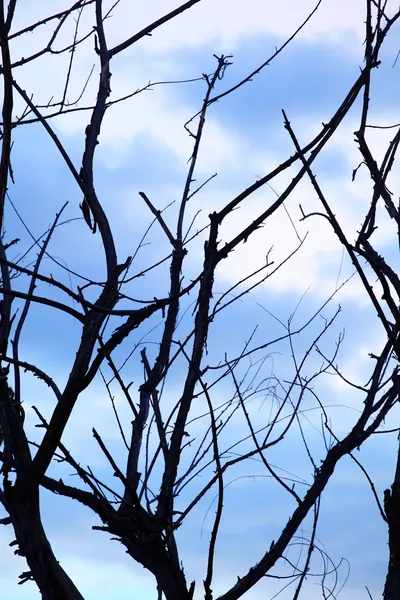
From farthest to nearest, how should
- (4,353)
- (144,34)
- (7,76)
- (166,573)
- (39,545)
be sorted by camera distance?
1. (144,34)
2. (4,353)
3. (166,573)
4. (39,545)
5. (7,76)

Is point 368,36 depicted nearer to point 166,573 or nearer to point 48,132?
point 48,132

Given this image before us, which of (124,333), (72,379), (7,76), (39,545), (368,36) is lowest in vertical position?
(39,545)

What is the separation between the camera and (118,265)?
2.76 meters

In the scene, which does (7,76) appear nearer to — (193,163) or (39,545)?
(39,545)

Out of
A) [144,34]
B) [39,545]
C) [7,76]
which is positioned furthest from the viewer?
[144,34]

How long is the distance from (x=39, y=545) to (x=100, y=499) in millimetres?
278

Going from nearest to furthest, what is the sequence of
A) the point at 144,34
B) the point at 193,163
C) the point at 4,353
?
the point at 4,353 → the point at 144,34 → the point at 193,163

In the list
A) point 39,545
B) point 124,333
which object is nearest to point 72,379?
point 124,333

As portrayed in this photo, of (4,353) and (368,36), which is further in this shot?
(4,353)

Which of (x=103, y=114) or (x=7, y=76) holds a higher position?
(x=103, y=114)

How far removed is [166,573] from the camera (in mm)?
2611

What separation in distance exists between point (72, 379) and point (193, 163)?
1.62 m

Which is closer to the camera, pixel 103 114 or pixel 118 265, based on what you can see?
pixel 118 265

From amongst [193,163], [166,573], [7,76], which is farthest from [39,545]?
[193,163]
